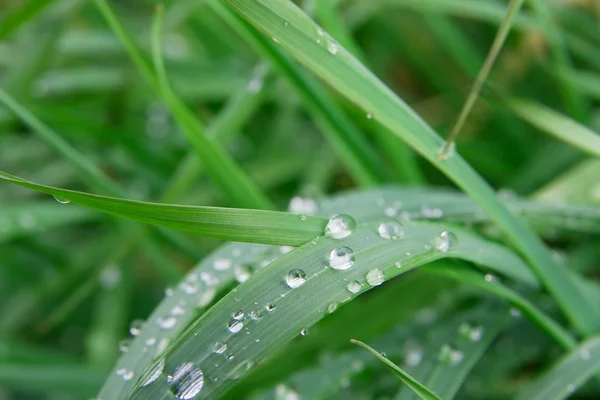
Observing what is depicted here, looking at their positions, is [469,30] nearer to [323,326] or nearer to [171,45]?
[171,45]

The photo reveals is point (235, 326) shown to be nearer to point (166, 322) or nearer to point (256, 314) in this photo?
point (256, 314)

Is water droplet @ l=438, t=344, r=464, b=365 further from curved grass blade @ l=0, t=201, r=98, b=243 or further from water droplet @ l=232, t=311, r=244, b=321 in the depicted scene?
curved grass blade @ l=0, t=201, r=98, b=243

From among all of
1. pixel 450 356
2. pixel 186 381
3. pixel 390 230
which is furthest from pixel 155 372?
pixel 450 356

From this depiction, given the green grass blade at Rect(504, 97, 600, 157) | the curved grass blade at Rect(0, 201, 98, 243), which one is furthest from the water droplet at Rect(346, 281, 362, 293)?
the curved grass blade at Rect(0, 201, 98, 243)

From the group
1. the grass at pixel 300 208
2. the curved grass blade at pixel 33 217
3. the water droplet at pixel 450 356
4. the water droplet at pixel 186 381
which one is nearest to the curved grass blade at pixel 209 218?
the grass at pixel 300 208

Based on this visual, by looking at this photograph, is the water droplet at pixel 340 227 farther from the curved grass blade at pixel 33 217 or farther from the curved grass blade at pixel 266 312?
the curved grass blade at pixel 33 217

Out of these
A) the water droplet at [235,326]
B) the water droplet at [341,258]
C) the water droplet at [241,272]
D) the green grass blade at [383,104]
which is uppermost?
the green grass blade at [383,104]
